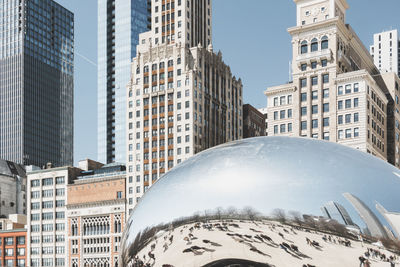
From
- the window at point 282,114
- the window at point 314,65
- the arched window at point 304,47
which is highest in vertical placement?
the arched window at point 304,47

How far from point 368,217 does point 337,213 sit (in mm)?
270

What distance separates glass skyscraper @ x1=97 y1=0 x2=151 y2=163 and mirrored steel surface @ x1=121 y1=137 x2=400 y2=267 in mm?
136220

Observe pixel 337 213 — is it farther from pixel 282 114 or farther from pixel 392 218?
pixel 282 114

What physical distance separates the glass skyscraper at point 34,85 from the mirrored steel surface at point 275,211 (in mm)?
147456

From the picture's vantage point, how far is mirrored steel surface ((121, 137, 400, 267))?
5094 mm

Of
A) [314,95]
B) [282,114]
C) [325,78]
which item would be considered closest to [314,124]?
[314,95]

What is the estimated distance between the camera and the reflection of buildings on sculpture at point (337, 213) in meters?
5.12

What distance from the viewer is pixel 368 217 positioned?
204 inches

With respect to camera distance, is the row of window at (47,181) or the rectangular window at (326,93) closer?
the rectangular window at (326,93)

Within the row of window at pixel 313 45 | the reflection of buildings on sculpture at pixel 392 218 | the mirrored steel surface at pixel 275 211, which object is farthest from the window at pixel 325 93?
the reflection of buildings on sculpture at pixel 392 218

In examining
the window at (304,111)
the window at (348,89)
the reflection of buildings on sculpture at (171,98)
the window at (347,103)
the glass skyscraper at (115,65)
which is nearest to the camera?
the window at (347,103)

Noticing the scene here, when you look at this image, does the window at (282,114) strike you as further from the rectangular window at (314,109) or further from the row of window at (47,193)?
the row of window at (47,193)

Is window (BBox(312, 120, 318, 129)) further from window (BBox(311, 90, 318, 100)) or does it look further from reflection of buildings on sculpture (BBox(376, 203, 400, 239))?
reflection of buildings on sculpture (BBox(376, 203, 400, 239))

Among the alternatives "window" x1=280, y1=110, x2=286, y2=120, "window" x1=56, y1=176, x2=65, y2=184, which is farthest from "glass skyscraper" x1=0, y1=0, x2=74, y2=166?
"window" x1=280, y1=110, x2=286, y2=120
